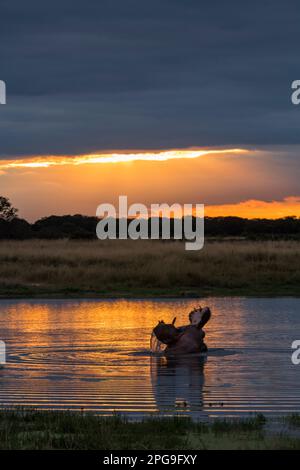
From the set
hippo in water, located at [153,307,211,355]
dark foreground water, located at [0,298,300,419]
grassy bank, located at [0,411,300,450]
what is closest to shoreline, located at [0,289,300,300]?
dark foreground water, located at [0,298,300,419]

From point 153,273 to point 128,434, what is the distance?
2800 cm

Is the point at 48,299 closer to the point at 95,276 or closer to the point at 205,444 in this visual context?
the point at 95,276

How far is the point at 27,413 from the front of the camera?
35.4ft

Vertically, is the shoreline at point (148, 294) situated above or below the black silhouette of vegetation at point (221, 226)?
below

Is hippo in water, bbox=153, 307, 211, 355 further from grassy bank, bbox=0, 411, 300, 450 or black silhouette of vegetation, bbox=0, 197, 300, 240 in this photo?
black silhouette of vegetation, bbox=0, 197, 300, 240

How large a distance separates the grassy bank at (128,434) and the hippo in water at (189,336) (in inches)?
245

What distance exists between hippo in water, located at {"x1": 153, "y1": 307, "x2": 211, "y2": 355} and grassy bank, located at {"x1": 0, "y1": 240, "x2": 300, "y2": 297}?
52.7 ft

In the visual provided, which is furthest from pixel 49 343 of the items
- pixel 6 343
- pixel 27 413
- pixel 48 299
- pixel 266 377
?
pixel 48 299

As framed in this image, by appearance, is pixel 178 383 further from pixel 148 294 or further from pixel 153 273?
pixel 153 273

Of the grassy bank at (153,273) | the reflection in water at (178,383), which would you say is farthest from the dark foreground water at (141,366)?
the grassy bank at (153,273)

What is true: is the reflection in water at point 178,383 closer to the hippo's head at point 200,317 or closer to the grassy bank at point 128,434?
the hippo's head at point 200,317

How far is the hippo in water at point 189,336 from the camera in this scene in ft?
55.4

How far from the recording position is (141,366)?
15906mm

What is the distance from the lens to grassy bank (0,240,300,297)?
34812mm
